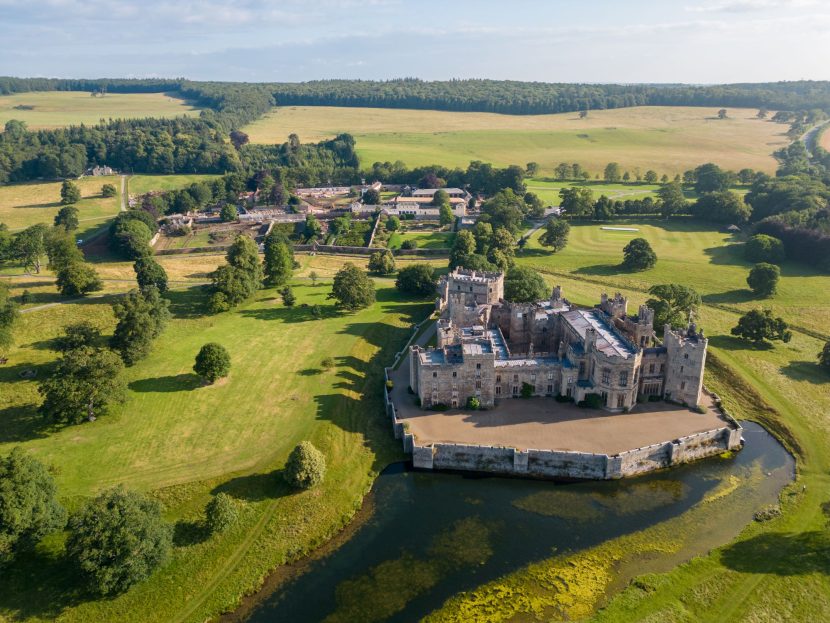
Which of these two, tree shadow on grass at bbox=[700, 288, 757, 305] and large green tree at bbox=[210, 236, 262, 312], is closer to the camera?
large green tree at bbox=[210, 236, 262, 312]

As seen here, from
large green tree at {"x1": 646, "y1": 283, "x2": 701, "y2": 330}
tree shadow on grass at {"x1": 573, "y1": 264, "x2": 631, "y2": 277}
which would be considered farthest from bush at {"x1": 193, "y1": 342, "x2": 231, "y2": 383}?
tree shadow on grass at {"x1": 573, "y1": 264, "x2": 631, "y2": 277}

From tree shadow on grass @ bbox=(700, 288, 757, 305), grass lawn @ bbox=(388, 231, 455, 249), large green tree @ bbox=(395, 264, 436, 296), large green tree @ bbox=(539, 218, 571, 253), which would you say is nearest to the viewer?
tree shadow on grass @ bbox=(700, 288, 757, 305)

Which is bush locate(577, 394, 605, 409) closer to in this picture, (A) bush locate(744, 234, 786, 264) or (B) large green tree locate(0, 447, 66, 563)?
(B) large green tree locate(0, 447, 66, 563)

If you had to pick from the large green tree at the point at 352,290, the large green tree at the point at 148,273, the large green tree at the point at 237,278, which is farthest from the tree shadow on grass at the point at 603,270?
the large green tree at the point at 148,273

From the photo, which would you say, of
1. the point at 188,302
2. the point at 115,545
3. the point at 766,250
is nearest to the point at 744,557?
the point at 115,545

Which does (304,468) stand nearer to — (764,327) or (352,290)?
(352,290)

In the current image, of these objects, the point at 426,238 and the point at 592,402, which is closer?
the point at 592,402

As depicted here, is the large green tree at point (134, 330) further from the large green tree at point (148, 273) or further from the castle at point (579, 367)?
the castle at point (579, 367)
